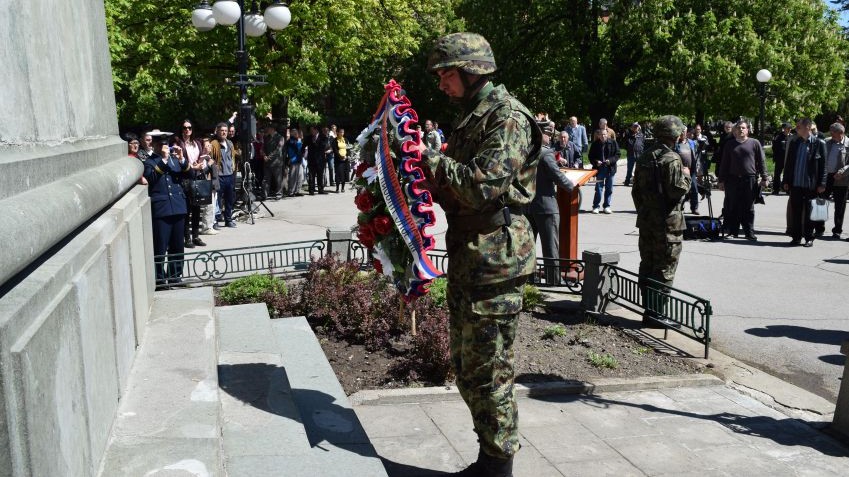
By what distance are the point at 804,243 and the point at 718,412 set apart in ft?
29.4

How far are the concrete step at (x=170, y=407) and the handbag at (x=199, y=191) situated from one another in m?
7.61

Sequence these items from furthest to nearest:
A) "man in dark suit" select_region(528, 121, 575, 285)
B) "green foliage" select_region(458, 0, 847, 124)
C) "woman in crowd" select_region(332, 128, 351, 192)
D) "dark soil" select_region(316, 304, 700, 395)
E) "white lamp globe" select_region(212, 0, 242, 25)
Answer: "green foliage" select_region(458, 0, 847, 124) < "woman in crowd" select_region(332, 128, 351, 192) < "white lamp globe" select_region(212, 0, 242, 25) < "man in dark suit" select_region(528, 121, 575, 285) < "dark soil" select_region(316, 304, 700, 395)

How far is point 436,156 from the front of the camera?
4000 mm

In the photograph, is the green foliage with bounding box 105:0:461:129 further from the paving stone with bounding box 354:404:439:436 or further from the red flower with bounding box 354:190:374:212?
the red flower with bounding box 354:190:374:212

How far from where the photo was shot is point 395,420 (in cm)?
563

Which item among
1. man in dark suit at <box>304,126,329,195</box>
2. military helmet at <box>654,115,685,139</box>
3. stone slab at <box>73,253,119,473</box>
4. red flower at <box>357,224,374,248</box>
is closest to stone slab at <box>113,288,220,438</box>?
stone slab at <box>73,253,119,473</box>

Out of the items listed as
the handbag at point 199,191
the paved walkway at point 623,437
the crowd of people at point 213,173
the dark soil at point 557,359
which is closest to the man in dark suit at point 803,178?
the dark soil at point 557,359

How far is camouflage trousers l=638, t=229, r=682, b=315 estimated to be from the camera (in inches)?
315

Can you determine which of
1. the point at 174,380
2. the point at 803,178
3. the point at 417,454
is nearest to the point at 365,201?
the point at 174,380

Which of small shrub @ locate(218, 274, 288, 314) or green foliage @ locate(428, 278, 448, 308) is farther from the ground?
small shrub @ locate(218, 274, 288, 314)

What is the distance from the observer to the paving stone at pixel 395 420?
5418mm

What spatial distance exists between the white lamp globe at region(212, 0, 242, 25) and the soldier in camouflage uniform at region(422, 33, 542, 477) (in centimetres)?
1213

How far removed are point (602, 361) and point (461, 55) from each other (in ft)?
12.3

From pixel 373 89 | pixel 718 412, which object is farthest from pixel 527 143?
pixel 373 89
